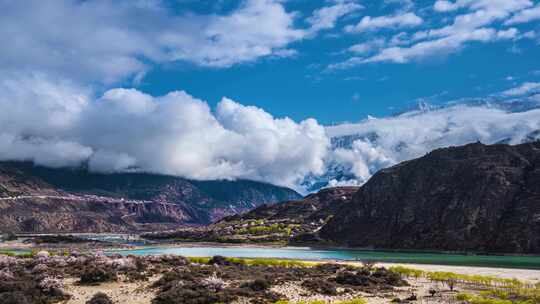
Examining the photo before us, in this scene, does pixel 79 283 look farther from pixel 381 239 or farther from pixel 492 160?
pixel 492 160

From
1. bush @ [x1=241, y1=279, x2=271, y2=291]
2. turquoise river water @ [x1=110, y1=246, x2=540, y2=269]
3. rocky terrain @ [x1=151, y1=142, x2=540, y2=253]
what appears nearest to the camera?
bush @ [x1=241, y1=279, x2=271, y2=291]

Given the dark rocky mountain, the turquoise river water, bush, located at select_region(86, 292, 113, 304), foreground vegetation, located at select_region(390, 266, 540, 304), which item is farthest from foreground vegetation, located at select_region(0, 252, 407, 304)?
the dark rocky mountain

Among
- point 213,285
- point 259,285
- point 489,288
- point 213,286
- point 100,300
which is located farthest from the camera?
point 489,288

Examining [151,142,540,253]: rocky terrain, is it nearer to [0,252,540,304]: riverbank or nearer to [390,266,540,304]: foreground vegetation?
[390,266,540,304]: foreground vegetation

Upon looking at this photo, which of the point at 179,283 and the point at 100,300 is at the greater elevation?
the point at 179,283

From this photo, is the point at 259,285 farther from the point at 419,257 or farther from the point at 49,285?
the point at 419,257

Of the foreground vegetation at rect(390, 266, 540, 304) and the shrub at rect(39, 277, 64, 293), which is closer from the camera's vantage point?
the shrub at rect(39, 277, 64, 293)

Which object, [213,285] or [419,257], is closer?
[213,285]

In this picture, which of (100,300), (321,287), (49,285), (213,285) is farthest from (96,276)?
(321,287)

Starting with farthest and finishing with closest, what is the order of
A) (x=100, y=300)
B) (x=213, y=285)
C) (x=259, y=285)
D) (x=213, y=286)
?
(x=259, y=285), (x=213, y=285), (x=213, y=286), (x=100, y=300)

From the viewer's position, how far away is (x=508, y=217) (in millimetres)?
159750

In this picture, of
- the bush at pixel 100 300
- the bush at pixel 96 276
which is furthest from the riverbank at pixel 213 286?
the bush at pixel 100 300

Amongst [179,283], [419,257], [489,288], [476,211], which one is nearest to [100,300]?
[179,283]

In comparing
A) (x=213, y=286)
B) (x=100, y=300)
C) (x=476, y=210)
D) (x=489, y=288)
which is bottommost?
(x=489, y=288)
